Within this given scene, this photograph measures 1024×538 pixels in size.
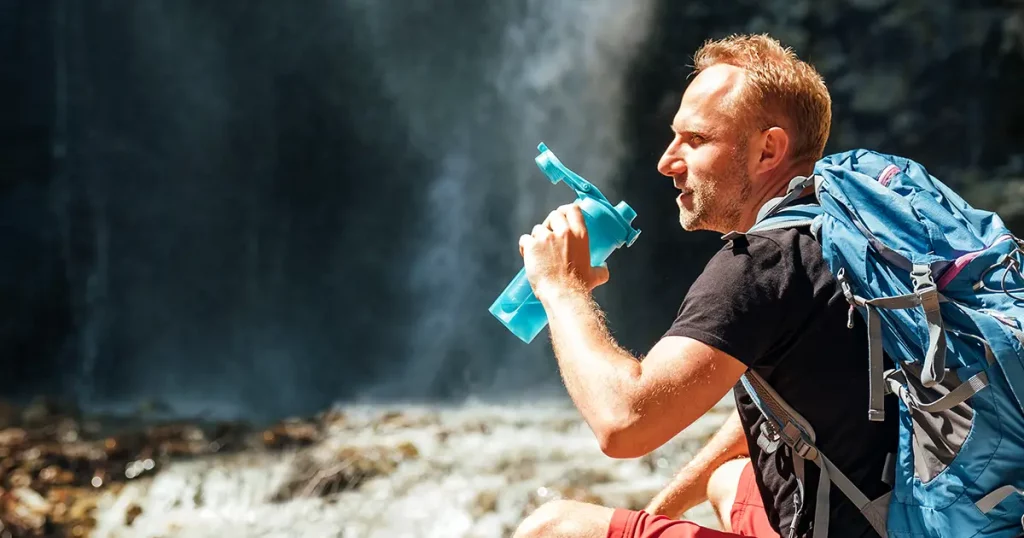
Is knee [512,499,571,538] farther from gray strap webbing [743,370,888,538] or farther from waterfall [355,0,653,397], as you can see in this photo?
waterfall [355,0,653,397]

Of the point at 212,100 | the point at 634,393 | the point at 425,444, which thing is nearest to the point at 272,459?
the point at 425,444

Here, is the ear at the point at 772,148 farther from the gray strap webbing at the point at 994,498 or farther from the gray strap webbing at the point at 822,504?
the gray strap webbing at the point at 994,498

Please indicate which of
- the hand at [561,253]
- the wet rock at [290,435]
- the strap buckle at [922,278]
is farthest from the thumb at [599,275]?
the wet rock at [290,435]

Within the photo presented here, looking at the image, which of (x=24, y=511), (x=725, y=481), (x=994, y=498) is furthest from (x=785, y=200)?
(x=24, y=511)

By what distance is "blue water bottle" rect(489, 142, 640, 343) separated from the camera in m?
1.72

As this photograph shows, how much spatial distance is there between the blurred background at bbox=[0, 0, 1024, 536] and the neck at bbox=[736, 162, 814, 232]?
684cm

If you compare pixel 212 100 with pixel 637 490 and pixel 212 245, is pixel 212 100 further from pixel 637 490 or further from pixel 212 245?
pixel 637 490

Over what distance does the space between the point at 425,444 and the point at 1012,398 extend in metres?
4.99

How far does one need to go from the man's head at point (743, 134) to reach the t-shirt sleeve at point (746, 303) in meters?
0.25

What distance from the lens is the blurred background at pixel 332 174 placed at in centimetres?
935

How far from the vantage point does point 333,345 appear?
1023 centimetres

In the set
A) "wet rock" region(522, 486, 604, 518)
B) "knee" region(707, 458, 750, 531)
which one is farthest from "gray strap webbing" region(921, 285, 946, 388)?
"wet rock" region(522, 486, 604, 518)

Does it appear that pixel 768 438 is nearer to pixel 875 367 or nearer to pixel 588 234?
pixel 875 367

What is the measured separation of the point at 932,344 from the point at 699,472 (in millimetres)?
826
